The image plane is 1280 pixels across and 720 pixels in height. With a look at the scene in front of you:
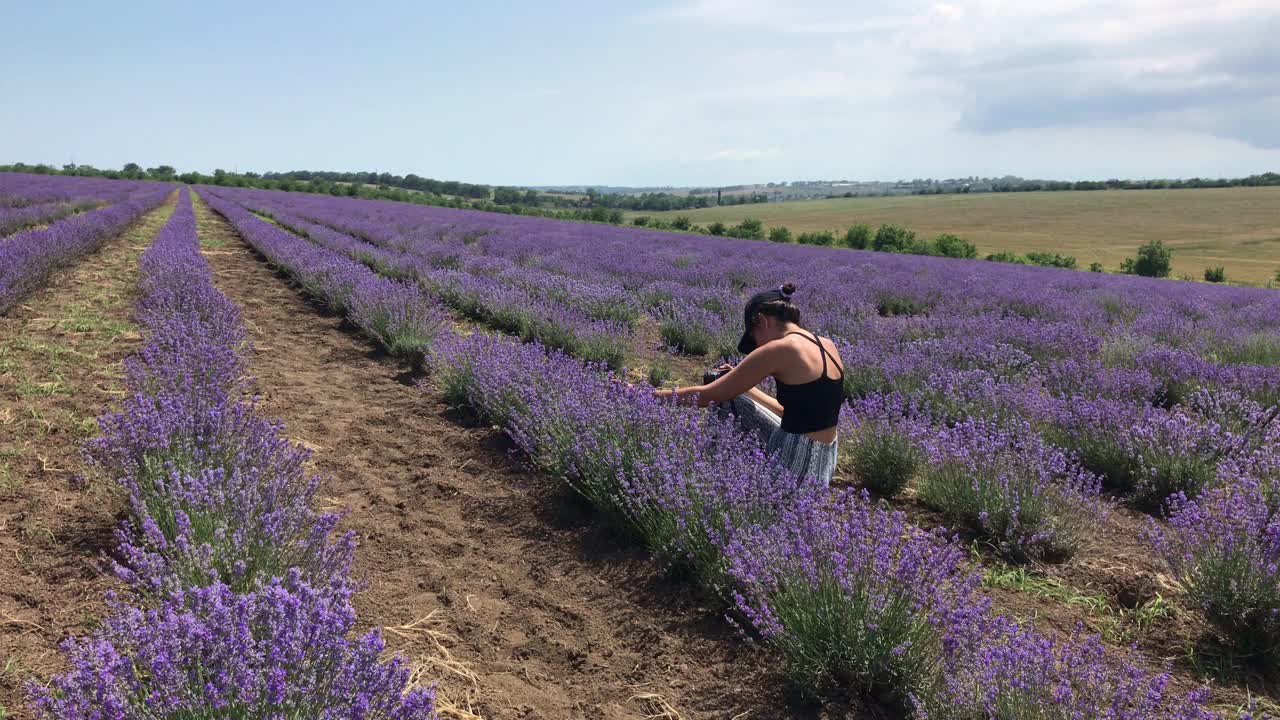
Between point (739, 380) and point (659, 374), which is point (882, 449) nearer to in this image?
point (739, 380)

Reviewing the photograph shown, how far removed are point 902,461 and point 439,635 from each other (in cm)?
256

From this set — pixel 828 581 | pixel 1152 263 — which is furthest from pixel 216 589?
pixel 1152 263

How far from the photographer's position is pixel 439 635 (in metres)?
2.47

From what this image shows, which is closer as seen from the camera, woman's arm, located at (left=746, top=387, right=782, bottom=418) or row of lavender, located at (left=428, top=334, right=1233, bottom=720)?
row of lavender, located at (left=428, top=334, right=1233, bottom=720)

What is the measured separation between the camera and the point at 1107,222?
144ft

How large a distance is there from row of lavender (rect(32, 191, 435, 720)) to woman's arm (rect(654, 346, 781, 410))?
5.58 ft

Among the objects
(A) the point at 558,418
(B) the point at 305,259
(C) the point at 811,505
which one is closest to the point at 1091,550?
(C) the point at 811,505

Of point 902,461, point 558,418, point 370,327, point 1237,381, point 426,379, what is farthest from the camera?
point 370,327

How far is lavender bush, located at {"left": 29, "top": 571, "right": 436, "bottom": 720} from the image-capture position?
4.49ft

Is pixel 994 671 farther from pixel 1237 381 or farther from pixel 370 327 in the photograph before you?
pixel 370 327

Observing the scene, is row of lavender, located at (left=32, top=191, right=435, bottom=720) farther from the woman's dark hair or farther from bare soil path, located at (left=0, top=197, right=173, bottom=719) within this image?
the woman's dark hair

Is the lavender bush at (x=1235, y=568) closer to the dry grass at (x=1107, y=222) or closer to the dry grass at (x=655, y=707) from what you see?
the dry grass at (x=655, y=707)

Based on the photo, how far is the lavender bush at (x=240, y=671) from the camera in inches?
53.9

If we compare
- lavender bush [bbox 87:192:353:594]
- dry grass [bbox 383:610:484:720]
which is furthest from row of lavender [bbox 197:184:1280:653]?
lavender bush [bbox 87:192:353:594]
